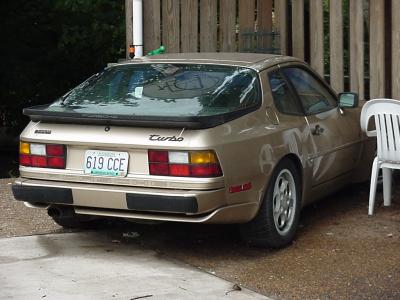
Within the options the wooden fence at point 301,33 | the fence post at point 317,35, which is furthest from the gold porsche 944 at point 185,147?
the fence post at point 317,35

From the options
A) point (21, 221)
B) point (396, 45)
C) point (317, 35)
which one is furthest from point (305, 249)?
point (317, 35)

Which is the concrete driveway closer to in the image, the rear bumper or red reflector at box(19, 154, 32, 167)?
the rear bumper

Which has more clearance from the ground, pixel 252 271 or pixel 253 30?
pixel 253 30

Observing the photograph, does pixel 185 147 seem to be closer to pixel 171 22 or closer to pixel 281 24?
pixel 281 24

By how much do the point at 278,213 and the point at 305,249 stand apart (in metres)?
0.34

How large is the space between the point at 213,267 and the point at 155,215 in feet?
1.88

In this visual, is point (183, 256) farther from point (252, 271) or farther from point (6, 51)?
point (6, 51)

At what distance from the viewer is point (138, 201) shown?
591 cm

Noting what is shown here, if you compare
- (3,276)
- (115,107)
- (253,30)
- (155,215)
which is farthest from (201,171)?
(253,30)

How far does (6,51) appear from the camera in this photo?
14602 millimetres

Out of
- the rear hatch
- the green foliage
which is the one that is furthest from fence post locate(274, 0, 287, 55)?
the green foliage

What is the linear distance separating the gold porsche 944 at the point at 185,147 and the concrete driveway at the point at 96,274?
12.5 inches

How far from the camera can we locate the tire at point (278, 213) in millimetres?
6340

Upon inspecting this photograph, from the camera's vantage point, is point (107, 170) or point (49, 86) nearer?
point (107, 170)
